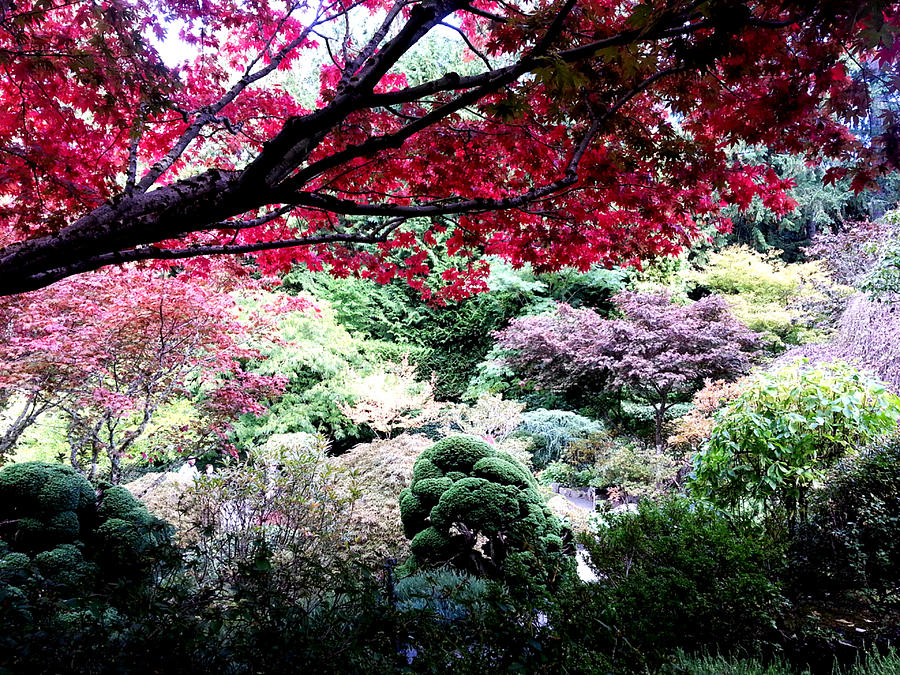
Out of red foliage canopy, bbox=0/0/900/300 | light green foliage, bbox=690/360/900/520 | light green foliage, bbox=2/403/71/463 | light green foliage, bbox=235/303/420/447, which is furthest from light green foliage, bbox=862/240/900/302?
light green foliage, bbox=2/403/71/463

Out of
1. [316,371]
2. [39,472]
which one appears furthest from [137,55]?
[316,371]

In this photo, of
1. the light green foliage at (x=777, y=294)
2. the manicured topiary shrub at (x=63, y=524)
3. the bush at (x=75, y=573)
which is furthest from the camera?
the light green foliage at (x=777, y=294)

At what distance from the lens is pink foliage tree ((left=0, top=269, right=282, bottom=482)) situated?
4570 millimetres

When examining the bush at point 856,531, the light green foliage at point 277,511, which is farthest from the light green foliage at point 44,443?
the bush at point 856,531

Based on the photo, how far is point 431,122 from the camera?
192cm

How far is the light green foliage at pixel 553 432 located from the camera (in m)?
9.02

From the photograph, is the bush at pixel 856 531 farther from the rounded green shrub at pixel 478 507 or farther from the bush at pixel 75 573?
the bush at pixel 75 573

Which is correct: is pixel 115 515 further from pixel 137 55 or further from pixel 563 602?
pixel 563 602

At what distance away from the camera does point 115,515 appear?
12.7ft

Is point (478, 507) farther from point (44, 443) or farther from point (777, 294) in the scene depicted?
point (777, 294)

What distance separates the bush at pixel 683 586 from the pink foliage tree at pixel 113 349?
14.9 ft

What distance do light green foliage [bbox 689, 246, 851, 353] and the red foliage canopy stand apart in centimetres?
735

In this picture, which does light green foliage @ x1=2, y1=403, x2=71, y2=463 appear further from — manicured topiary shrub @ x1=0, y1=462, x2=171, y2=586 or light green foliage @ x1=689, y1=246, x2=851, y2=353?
light green foliage @ x1=689, y1=246, x2=851, y2=353

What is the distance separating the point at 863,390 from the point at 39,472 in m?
6.12
